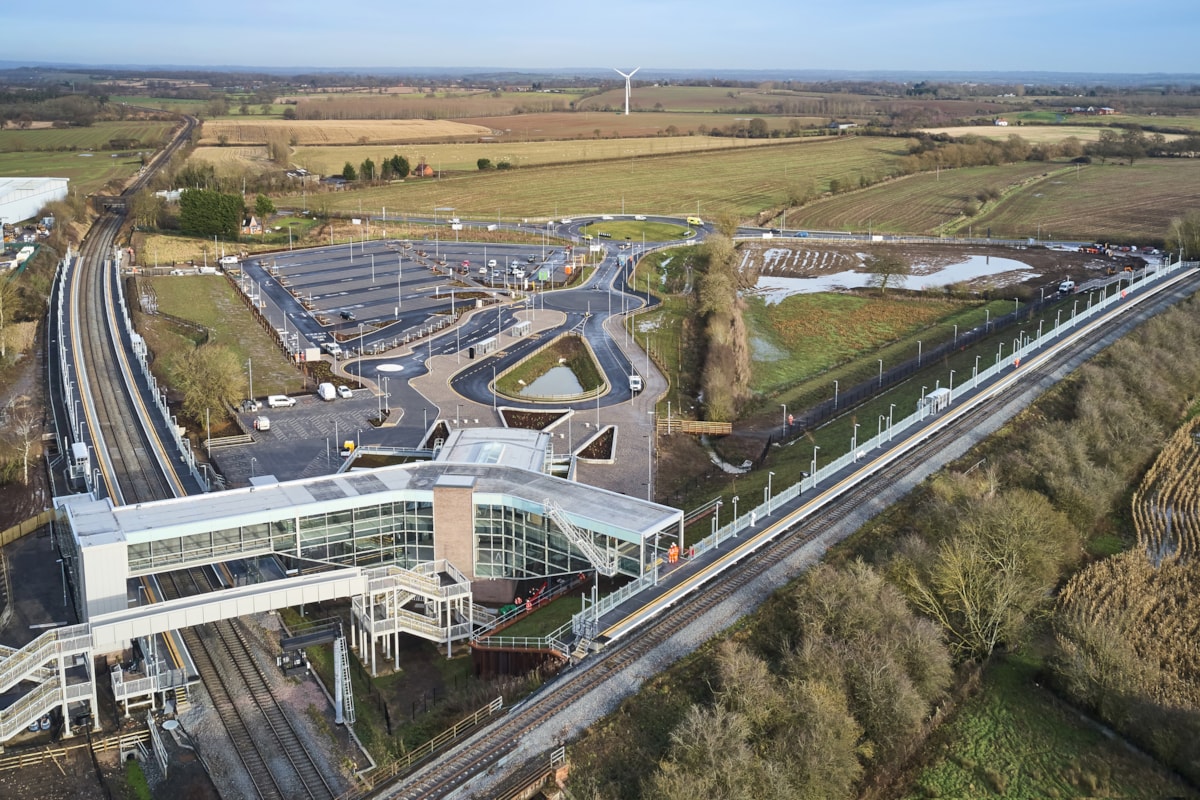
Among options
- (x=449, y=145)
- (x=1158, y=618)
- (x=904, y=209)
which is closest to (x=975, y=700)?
(x=1158, y=618)

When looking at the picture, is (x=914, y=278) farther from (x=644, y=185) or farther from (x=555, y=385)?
(x=644, y=185)

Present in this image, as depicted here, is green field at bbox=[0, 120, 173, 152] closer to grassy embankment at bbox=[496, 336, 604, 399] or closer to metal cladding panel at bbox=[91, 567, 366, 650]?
grassy embankment at bbox=[496, 336, 604, 399]

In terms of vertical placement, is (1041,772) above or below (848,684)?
below

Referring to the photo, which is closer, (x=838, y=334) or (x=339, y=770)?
(x=339, y=770)

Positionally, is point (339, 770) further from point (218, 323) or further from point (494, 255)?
point (494, 255)

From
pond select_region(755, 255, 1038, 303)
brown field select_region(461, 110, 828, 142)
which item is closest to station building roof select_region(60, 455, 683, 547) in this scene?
pond select_region(755, 255, 1038, 303)

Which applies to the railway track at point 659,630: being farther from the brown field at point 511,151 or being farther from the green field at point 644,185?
the brown field at point 511,151
